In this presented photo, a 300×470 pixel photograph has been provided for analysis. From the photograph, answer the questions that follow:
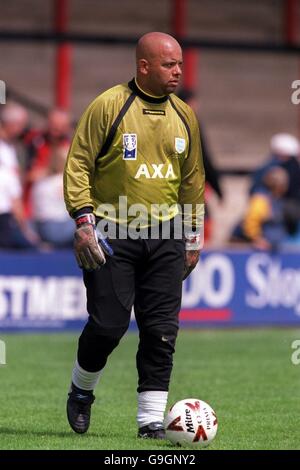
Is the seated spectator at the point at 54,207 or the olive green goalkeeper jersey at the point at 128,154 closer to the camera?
the olive green goalkeeper jersey at the point at 128,154

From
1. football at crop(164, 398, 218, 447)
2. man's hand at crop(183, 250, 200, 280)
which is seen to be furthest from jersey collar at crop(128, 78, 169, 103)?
football at crop(164, 398, 218, 447)

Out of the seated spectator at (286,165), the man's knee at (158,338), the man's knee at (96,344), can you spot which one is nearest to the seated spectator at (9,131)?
the seated spectator at (286,165)

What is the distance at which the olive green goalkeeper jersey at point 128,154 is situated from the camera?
25.5 feet

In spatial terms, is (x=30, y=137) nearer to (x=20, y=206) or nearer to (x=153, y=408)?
(x=20, y=206)

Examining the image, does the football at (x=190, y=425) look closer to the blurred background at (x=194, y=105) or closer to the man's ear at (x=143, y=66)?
the man's ear at (x=143, y=66)

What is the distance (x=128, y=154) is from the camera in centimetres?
782

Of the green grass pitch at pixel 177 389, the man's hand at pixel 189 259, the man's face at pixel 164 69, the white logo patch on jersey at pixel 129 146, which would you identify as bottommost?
the green grass pitch at pixel 177 389

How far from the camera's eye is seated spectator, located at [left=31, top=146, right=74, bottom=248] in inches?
607

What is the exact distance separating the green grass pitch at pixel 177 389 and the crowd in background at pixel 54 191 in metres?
1.33

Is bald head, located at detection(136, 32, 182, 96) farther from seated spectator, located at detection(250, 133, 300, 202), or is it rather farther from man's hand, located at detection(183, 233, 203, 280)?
seated spectator, located at detection(250, 133, 300, 202)

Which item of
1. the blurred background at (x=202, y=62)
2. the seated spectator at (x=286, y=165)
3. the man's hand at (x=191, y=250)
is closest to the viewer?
the man's hand at (x=191, y=250)

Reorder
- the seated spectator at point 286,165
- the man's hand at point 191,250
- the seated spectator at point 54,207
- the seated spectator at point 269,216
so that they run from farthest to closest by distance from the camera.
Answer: the seated spectator at point 286,165 → the seated spectator at point 269,216 → the seated spectator at point 54,207 → the man's hand at point 191,250

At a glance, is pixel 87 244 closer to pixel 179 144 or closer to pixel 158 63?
pixel 179 144

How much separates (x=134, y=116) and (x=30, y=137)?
886 centimetres
